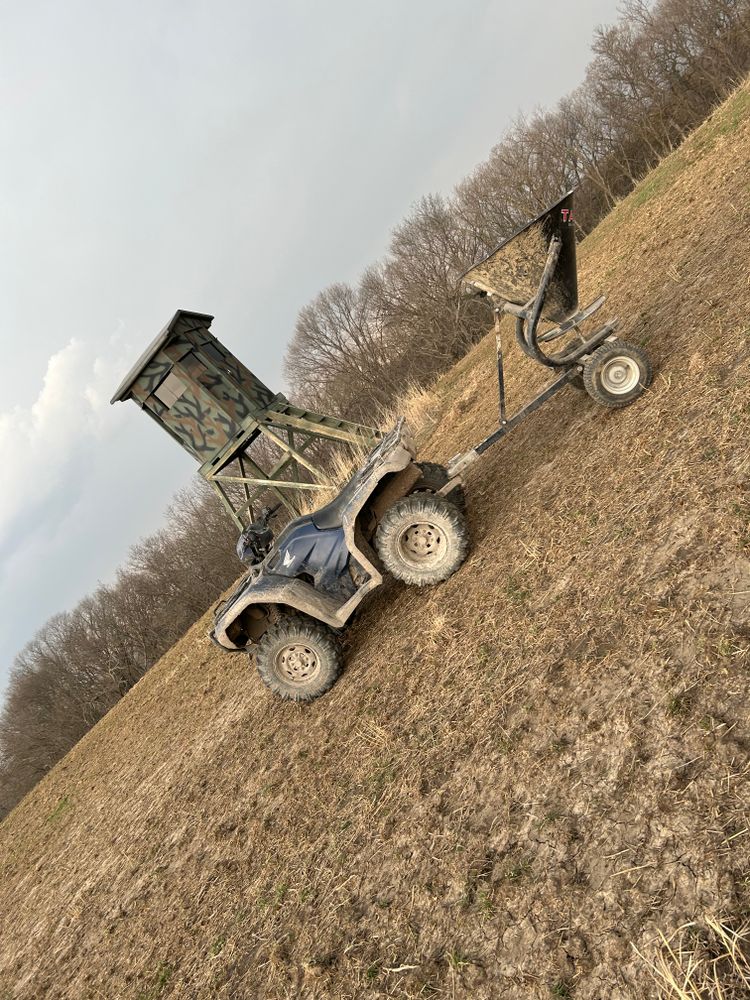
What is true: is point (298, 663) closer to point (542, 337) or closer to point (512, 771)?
point (512, 771)

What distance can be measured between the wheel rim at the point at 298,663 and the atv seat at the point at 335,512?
110 centimetres

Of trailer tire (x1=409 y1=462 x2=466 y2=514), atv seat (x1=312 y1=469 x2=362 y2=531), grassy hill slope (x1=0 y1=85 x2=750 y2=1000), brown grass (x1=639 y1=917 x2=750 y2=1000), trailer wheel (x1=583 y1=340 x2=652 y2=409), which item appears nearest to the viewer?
brown grass (x1=639 y1=917 x2=750 y2=1000)

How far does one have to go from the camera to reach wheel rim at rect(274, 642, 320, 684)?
16.8 feet

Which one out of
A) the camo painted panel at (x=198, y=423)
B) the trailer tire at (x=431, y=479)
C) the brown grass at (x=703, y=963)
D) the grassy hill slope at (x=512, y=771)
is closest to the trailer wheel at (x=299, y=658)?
the grassy hill slope at (x=512, y=771)

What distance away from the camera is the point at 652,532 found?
11.7 feet

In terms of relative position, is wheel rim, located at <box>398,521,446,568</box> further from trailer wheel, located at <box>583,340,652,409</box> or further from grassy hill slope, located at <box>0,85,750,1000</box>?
trailer wheel, located at <box>583,340,652,409</box>

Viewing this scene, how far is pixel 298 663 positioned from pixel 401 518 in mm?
1632

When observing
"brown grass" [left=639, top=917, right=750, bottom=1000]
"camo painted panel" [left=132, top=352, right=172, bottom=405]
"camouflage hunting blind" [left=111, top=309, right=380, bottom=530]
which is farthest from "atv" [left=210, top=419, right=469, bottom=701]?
"camo painted panel" [left=132, top=352, right=172, bottom=405]

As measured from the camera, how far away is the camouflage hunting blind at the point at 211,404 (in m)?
8.41

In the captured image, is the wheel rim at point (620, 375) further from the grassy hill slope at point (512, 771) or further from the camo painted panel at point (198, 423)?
the camo painted panel at point (198, 423)

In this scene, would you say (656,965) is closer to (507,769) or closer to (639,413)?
(507,769)

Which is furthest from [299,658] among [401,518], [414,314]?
[414,314]

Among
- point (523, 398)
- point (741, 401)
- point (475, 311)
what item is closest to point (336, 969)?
point (741, 401)

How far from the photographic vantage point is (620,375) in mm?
5004
